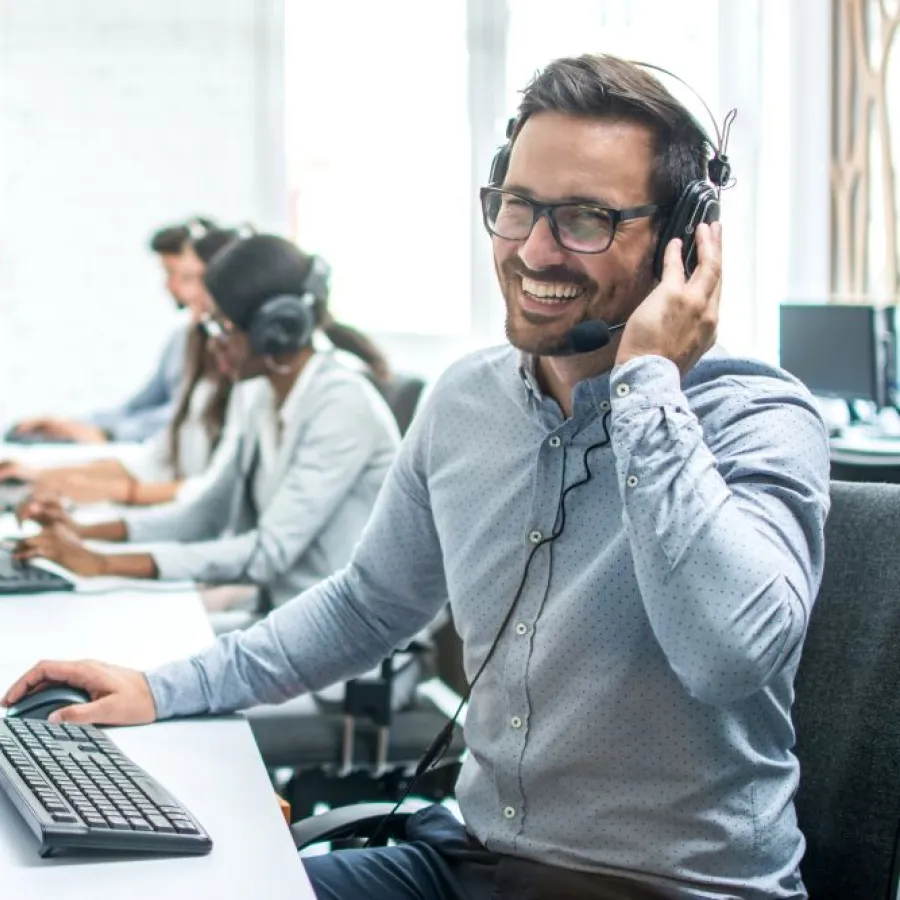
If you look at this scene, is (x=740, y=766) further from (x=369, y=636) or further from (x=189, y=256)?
(x=189, y=256)

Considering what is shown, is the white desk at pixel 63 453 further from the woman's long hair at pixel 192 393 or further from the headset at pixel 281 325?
the headset at pixel 281 325

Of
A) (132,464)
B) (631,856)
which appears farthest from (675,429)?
(132,464)

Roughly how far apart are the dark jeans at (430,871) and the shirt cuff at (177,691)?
20 centimetres

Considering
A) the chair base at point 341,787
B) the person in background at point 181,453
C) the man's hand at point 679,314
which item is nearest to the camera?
the man's hand at point 679,314

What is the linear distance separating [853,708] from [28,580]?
125 centimetres

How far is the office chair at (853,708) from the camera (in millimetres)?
1220

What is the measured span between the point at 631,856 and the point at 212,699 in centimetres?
46

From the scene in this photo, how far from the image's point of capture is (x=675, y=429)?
3.64 ft

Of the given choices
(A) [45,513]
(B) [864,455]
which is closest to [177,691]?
(A) [45,513]

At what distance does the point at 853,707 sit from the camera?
4.11 feet

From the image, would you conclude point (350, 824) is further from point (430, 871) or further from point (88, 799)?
point (88, 799)

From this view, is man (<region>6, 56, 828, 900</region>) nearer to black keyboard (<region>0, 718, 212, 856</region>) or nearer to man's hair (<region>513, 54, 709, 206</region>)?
man's hair (<region>513, 54, 709, 206</region>)

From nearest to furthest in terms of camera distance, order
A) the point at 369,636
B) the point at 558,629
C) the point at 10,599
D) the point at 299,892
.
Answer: the point at 299,892
the point at 558,629
the point at 369,636
the point at 10,599

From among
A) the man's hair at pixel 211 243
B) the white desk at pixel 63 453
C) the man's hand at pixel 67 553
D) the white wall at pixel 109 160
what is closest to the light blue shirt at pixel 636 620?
the man's hand at pixel 67 553
